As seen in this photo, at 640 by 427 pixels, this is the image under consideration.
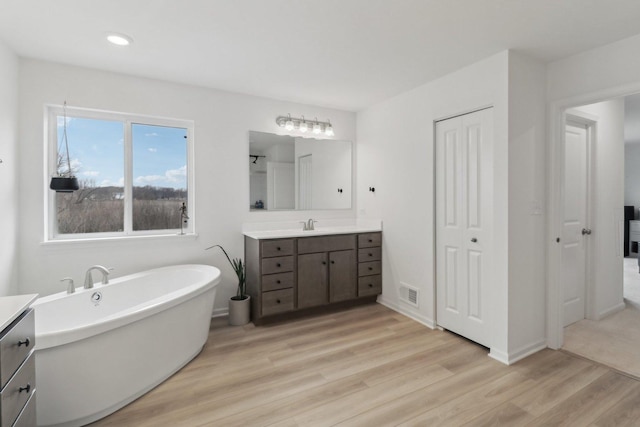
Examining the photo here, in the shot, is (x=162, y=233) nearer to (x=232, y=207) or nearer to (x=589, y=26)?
(x=232, y=207)

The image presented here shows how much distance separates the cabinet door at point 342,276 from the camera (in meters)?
3.58

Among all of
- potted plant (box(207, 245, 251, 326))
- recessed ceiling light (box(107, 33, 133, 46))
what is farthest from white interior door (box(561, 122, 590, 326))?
recessed ceiling light (box(107, 33, 133, 46))

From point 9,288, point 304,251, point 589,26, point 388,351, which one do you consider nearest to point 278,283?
point 304,251

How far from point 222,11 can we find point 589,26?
245 cm

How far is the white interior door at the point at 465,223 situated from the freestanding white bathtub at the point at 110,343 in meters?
2.21

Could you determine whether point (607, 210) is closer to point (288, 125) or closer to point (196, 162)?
point (288, 125)

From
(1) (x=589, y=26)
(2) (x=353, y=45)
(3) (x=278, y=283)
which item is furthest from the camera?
(3) (x=278, y=283)

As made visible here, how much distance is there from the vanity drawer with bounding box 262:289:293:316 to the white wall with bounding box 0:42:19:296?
2.06 metres

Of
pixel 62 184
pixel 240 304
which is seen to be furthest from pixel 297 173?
pixel 62 184

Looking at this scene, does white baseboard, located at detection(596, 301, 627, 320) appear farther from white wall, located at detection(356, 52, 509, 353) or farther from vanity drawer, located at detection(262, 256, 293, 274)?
vanity drawer, located at detection(262, 256, 293, 274)

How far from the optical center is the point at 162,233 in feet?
10.9

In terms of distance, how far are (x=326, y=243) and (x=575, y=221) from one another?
102 inches

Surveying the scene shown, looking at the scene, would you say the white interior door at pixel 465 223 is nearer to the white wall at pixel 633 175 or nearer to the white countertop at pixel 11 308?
the white countertop at pixel 11 308

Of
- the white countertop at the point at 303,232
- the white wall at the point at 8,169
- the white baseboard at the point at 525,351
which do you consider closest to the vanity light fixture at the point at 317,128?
the white countertop at the point at 303,232
